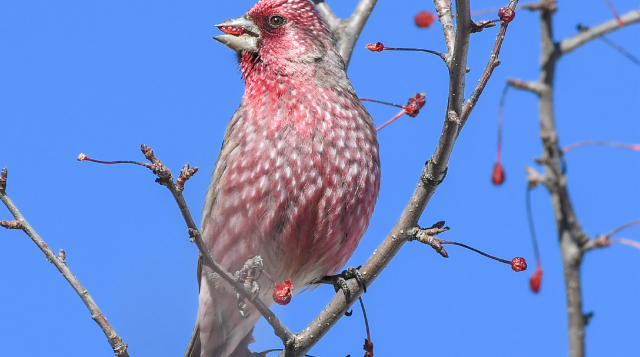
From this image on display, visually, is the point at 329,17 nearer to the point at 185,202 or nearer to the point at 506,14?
the point at 506,14

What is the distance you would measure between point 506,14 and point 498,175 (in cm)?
177

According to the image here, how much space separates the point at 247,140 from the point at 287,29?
48.7 inches

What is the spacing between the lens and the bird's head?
6125 millimetres

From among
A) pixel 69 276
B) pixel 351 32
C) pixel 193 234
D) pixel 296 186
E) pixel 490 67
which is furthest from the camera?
pixel 351 32

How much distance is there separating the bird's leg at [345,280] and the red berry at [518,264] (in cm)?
107

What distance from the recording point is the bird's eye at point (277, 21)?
6336mm

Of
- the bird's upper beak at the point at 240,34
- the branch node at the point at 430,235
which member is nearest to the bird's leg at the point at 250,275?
the branch node at the point at 430,235

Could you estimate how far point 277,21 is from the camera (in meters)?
6.36

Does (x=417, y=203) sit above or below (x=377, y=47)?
below

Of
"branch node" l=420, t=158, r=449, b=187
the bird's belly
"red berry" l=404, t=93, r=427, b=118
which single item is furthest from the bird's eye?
"branch node" l=420, t=158, r=449, b=187

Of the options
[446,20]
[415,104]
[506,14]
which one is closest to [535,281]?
[415,104]

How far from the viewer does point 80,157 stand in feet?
12.1

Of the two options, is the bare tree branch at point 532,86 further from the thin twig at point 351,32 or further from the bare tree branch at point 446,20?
the thin twig at point 351,32

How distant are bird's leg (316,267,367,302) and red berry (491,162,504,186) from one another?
1.21 m
